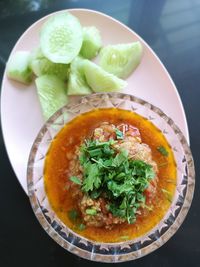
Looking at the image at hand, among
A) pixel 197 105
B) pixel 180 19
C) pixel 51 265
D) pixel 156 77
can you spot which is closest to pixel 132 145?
pixel 156 77

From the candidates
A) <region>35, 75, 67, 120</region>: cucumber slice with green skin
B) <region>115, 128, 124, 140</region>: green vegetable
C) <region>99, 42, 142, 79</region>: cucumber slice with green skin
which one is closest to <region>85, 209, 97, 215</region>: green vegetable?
<region>115, 128, 124, 140</region>: green vegetable

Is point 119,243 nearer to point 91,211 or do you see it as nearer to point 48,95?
point 91,211

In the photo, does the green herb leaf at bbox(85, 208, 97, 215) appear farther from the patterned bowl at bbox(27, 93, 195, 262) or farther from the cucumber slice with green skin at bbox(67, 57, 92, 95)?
the cucumber slice with green skin at bbox(67, 57, 92, 95)

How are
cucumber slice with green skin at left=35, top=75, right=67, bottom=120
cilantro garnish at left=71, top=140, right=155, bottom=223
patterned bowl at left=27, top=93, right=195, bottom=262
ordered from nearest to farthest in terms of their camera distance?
1. cilantro garnish at left=71, top=140, right=155, bottom=223
2. patterned bowl at left=27, top=93, right=195, bottom=262
3. cucumber slice with green skin at left=35, top=75, right=67, bottom=120

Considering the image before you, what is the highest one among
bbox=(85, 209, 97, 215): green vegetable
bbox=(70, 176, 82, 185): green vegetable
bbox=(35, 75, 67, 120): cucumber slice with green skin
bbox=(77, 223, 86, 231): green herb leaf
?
bbox=(35, 75, 67, 120): cucumber slice with green skin

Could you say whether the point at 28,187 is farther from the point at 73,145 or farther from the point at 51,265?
the point at 51,265
